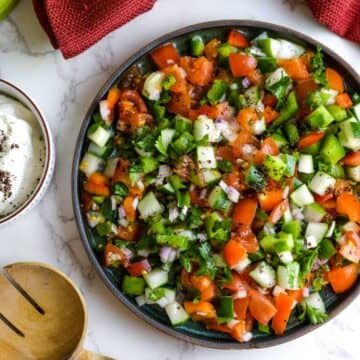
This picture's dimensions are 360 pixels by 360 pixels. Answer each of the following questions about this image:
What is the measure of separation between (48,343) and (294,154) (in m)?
0.95

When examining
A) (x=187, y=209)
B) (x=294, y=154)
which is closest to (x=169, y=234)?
(x=187, y=209)

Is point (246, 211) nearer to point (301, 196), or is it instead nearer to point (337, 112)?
point (301, 196)

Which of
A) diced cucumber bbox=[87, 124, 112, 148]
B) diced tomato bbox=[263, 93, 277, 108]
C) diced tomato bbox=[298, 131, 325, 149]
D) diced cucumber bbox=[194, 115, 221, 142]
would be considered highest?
diced tomato bbox=[263, 93, 277, 108]

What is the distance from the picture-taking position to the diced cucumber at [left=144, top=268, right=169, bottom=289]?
1.94 metres

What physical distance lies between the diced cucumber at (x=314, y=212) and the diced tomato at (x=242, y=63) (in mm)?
436

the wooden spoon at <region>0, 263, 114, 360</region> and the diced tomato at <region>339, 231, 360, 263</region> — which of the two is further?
the wooden spoon at <region>0, 263, 114, 360</region>

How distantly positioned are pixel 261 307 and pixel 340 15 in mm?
913

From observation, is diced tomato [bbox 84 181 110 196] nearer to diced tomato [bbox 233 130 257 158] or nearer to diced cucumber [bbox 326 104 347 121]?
diced tomato [bbox 233 130 257 158]

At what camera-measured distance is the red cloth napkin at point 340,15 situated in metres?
1.96

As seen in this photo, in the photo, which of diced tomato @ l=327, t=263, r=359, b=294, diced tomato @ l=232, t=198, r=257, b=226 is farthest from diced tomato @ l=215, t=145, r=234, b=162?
diced tomato @ l=327, t=263, r=359, b=294

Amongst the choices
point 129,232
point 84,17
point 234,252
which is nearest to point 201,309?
point 234,252

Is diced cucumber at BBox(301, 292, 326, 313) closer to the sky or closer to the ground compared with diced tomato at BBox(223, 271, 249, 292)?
closer to the ground

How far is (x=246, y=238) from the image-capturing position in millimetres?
1900

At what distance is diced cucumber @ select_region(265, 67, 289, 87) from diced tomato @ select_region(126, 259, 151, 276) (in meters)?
0.64
